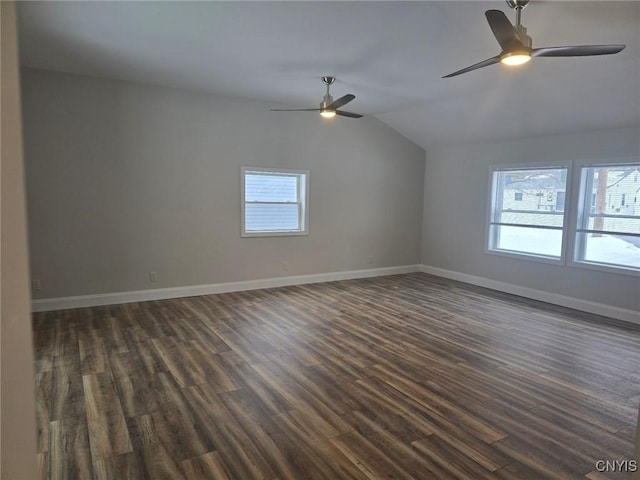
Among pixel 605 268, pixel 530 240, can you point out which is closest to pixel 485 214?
pixel 530 240

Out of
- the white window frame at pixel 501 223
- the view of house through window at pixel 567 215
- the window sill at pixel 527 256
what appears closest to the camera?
the view of house through window at pixel 567 215

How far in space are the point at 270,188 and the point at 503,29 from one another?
426cm

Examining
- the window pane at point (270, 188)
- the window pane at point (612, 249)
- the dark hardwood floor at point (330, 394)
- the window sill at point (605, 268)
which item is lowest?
the dark hardwood floor at point (330, 394)

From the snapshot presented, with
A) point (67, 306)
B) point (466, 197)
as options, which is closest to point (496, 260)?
Result: point (466, 197)

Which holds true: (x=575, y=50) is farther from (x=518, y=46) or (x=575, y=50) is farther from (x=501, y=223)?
(x=501, y=223)

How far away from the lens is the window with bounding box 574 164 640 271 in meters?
4.93

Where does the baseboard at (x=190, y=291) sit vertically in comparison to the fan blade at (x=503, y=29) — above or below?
below

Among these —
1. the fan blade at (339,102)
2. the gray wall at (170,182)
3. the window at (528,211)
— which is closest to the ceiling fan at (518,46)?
the fan blade at (339,102)

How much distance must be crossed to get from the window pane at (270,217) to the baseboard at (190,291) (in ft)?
2.73

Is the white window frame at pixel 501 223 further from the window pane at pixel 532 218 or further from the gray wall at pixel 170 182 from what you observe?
the gray wall at pixel 170 182

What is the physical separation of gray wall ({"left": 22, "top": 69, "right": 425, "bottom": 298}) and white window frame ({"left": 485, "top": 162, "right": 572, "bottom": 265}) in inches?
74.3

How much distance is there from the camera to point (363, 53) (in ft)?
12.6

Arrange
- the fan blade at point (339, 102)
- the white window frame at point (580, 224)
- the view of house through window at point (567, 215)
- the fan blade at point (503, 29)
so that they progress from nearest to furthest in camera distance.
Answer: the fan blade at point (503, 29) → the fan blade at point (339, 102) → the view of house through window at point (567, 215) → the white window frame at point (580, 224)

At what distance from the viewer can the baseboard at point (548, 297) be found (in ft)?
16.2
